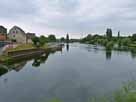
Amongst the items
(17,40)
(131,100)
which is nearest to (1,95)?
(131,100)

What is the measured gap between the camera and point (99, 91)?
15188 mm

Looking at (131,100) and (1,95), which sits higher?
(131,100)

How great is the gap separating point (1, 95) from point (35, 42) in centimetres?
4316

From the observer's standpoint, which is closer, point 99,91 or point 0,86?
point 99,91

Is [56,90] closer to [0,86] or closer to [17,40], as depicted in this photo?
[0,86]

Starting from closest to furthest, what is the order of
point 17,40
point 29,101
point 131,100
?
point 131,100 → point 29,101 → point 17,40

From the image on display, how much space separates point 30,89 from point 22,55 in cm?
2118

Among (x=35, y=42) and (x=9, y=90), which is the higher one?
(x=35, y=42)

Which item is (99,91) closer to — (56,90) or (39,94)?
(56,90)

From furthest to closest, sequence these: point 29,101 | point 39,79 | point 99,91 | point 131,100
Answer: point 39,79 → point 99,91 → point 29,101 → point 131,100

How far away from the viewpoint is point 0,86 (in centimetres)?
1661

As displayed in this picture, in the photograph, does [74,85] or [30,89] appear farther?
[74,85]

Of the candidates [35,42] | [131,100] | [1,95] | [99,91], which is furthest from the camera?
[35,42]

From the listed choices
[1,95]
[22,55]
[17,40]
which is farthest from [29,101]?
[17,40]
